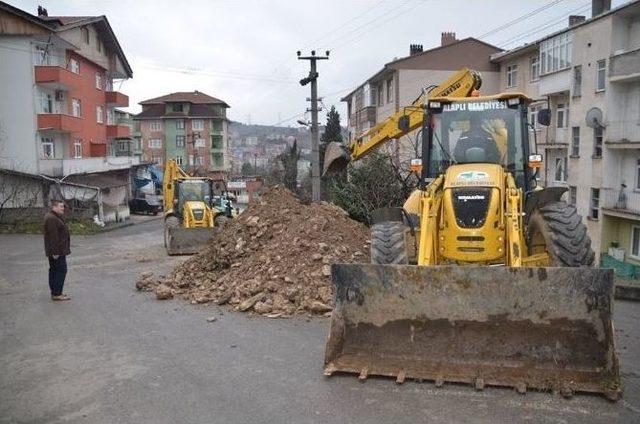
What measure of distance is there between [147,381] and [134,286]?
668 centimetres

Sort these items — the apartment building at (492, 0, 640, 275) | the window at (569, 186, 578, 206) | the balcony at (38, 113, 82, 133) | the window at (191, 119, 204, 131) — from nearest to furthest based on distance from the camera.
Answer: the apartment building at (492, 0, 640, 275) < the window at (569, 186, 578, 206) < the balcony at (38, 113, 82, 133) < the window at (191, 119, 204, 131)

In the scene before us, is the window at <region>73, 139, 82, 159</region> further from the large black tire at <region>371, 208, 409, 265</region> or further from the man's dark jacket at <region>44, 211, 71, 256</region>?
the large black tire at <region>371, 208, 409, 265</region>

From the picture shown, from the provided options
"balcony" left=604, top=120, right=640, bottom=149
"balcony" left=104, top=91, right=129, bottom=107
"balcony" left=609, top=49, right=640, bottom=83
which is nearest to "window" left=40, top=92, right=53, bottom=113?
"balcony" left=104, top=91, right=129, bottom=107

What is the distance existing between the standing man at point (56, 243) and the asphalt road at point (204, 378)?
0.52 meters

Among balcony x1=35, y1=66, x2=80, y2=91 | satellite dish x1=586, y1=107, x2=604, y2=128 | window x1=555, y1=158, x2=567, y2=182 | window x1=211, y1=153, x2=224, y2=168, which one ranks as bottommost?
window x1=555, y1=158, x2=567, y2=182

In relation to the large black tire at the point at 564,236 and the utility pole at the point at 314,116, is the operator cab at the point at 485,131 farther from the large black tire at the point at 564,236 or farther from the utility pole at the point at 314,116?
the utility pole at the point at 314,116

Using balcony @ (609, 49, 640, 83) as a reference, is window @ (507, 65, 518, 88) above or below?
above

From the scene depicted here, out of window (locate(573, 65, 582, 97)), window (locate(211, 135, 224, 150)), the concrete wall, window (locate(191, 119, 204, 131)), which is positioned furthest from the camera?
window (locate(211, 135, 224, 150))

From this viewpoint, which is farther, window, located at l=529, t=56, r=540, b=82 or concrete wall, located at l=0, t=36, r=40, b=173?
window, located at l=529, t=56, r=540, b=82

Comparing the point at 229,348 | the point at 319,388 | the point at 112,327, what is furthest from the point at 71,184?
the point at 319,388

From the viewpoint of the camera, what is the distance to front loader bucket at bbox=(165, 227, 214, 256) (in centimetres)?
1883

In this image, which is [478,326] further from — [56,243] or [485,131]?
[56,243]

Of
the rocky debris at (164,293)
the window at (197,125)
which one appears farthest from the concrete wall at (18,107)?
the window at (197,125)

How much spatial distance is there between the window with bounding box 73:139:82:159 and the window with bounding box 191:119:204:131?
37.0m
